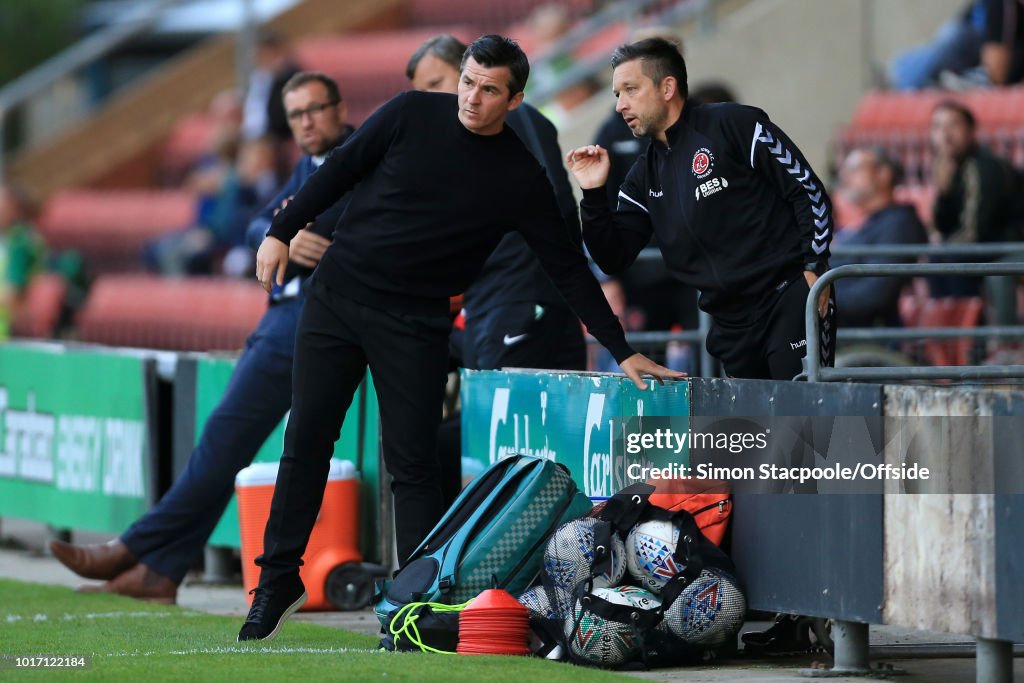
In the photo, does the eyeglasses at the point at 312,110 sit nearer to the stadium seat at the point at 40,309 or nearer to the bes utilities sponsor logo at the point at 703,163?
the bes utilities sponsor logo at the point at 703,163

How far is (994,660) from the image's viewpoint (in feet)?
19.6

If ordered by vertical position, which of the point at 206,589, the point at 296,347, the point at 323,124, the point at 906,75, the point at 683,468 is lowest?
the point at 206,589

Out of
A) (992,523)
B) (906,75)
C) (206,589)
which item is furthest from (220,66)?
(992,523)

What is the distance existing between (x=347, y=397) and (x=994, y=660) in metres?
2.60

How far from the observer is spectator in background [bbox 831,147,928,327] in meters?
11.6

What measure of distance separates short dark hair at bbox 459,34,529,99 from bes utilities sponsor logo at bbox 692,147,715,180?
0.69 meters

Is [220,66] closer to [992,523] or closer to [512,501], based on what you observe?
[512,501]

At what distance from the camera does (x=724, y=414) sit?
6.86 metres

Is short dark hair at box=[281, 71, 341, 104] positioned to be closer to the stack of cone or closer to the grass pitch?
the grass pitch

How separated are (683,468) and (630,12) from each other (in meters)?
10.7

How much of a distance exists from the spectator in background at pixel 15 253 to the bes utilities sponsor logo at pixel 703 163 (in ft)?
41.2

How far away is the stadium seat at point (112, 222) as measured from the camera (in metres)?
21.6

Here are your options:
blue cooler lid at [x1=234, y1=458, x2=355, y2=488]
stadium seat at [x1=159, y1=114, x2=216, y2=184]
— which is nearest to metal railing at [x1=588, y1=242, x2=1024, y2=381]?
blue cooler lid at [x1=234, y1=458, x2=355, y2=488]

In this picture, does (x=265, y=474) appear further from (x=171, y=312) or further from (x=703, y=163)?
(x=171, y=312)
